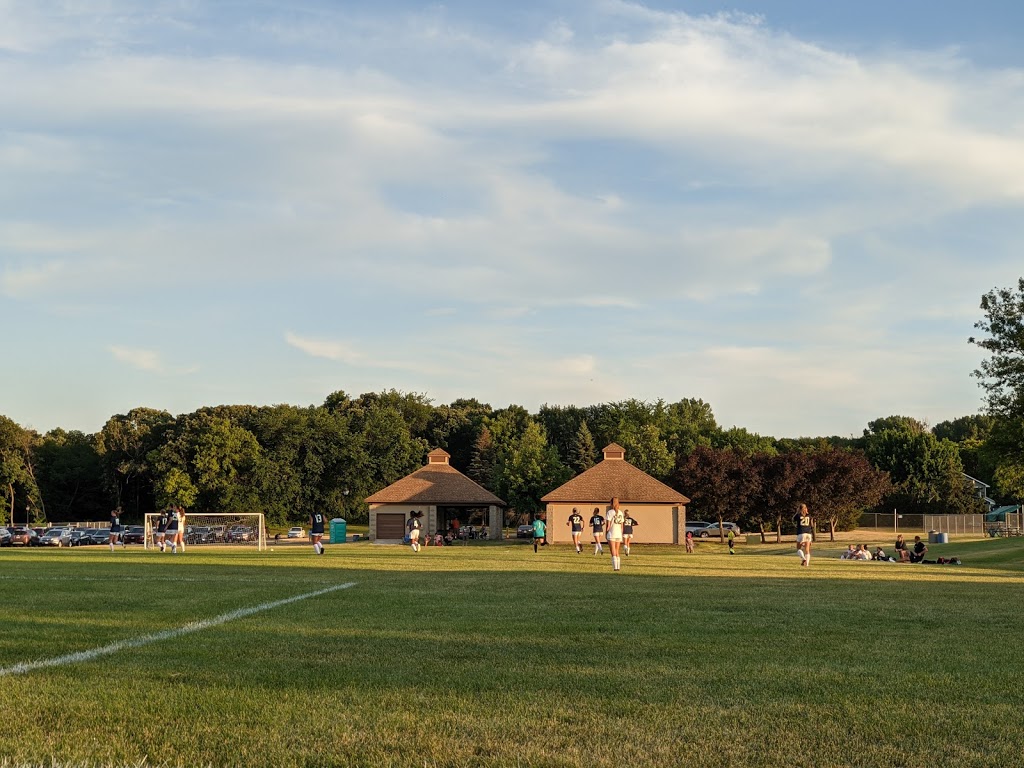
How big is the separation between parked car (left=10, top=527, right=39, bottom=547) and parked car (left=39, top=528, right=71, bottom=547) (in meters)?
0.44

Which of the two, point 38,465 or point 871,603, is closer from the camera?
point 871,603

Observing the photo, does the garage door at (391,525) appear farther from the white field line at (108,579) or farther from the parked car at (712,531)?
the white field line at (108,579)

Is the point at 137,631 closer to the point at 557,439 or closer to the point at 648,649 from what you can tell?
the point at 648,649

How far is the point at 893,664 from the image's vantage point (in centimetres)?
834

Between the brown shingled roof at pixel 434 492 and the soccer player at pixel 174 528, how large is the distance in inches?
1026

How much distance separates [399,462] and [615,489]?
42.8m

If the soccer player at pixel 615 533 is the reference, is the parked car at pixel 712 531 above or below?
below

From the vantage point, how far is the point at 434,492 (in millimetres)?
70125

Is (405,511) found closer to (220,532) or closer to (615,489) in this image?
(220,532)

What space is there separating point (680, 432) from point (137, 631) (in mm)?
95069

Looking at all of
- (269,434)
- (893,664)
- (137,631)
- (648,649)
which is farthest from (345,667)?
(269,434)

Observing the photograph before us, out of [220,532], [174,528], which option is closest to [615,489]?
[220,532]

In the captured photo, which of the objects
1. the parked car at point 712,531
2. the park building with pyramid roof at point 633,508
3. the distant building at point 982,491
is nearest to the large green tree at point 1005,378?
the park building with pyramid roof at point 633,508

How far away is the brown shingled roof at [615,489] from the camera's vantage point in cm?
6169
